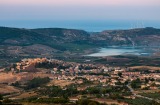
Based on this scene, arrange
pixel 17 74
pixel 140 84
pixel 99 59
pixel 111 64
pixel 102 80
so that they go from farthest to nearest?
pixel 99 59 → pixel 111 64 → pixel 17 74 → pixel 102 80 → pixel 140 84

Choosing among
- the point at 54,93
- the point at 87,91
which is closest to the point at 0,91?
the point at 54,93

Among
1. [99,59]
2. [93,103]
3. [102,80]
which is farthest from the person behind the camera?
[99,59]

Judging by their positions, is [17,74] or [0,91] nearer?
[0,91]

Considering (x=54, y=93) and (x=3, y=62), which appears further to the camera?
(x=3, y=62)

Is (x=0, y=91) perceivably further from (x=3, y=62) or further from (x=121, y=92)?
(x=3, y=62)

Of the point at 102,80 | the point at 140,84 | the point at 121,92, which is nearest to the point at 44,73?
the point at 102,80

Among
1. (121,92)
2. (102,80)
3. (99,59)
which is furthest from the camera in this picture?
Result: (99,59)

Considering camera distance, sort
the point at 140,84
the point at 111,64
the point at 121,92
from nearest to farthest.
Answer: the point at 121,92 < the point at 140,84 < the point at 111,64

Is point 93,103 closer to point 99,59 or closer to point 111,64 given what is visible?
point 111,64
